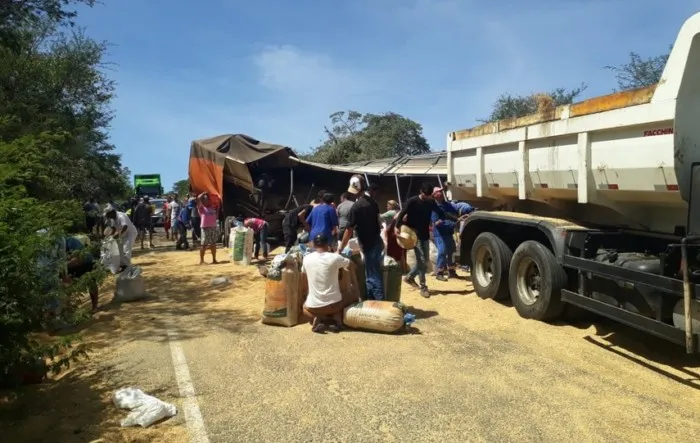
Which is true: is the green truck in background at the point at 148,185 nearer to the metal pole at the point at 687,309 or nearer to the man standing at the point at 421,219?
the man standing at the point at 421,219

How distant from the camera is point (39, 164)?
4.80 metres

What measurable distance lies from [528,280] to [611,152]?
82.3 inches

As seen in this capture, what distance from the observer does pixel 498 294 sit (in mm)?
7676

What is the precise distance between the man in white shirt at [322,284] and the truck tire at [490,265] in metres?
Result: 2.40

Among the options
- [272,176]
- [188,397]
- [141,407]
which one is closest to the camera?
[141,407]

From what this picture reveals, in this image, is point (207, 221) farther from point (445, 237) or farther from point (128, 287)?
point (445, 237)

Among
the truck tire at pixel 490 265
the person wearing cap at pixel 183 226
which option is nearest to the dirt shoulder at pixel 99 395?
the truck tire at pixel 490 265

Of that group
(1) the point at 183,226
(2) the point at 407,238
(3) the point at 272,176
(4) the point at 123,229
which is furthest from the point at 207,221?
(2) the point at 407,238

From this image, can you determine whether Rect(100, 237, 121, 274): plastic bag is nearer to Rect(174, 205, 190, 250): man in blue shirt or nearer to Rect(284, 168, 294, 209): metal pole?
Rect(284, 168, 294, 209): metal pole

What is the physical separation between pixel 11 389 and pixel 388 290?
4248 millimetres

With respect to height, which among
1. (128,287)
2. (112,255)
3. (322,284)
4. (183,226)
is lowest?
(128,287)

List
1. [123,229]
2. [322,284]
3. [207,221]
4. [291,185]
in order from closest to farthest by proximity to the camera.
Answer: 1. [322,284]
2. [123,229]
3. [207,221]
4. [291,185]

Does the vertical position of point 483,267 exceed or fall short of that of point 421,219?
it falls short

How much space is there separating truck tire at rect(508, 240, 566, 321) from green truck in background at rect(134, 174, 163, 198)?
29.0 meters
